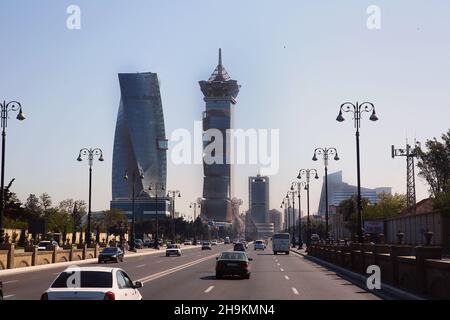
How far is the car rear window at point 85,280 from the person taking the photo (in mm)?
13578

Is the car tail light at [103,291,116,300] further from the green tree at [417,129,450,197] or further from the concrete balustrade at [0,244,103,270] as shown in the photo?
the green tree at [417,129,450,197]

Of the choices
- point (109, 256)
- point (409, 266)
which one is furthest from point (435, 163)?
point (409, 266)

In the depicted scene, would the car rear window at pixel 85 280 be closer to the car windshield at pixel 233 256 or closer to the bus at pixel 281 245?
the car windshield at pixel 233 256

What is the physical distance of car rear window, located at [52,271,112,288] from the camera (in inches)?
535

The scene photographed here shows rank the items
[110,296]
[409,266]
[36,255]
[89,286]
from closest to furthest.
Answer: [110,296]
[89,286]
[409,266]
[36,255]

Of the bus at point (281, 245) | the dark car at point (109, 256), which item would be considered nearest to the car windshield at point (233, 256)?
the dark car at point (109, 256)

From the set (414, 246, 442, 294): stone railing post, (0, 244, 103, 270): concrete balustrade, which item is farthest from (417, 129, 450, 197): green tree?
(414, 246, 442, 294): stone railing post

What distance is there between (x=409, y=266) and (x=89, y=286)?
46.4ft

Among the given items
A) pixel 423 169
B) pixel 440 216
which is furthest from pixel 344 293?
pixel 423 169

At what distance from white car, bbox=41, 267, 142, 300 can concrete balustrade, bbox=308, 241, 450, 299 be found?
9950 mm

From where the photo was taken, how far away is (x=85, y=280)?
13703 mm

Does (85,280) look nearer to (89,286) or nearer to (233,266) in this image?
(89,286)
